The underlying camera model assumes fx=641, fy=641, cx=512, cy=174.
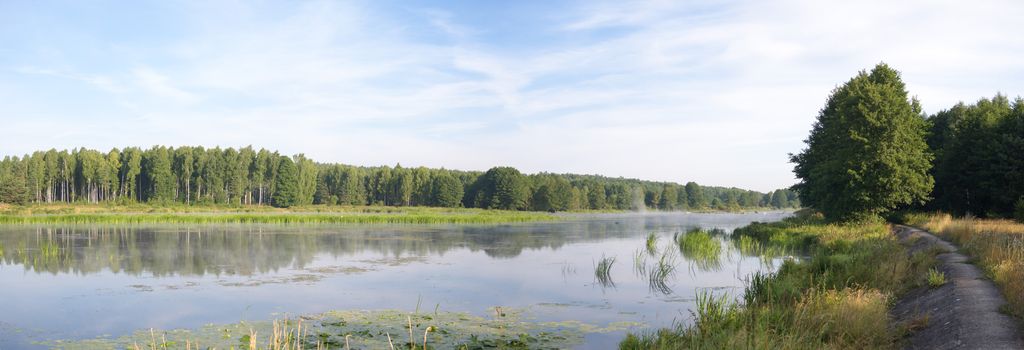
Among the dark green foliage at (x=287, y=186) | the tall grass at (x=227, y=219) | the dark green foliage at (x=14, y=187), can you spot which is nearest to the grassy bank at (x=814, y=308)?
the tall grass at (x=227, y=219)

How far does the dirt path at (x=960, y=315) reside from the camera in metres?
8.84

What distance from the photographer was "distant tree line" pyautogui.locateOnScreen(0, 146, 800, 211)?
302 feet

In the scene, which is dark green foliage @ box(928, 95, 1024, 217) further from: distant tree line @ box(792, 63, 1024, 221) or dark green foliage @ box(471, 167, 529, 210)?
dark green foliage @ box(471, 167, 529, 210)

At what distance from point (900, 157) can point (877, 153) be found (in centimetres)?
101

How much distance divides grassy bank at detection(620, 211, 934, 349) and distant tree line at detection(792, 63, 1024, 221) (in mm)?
10467

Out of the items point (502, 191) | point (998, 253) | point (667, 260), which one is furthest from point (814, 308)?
point (502, 191)

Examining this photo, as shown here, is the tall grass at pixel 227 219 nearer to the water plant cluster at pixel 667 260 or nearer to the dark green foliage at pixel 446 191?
the water plant cluster at pixel 667 260

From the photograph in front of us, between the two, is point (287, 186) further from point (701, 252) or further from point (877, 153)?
point (877, 153)

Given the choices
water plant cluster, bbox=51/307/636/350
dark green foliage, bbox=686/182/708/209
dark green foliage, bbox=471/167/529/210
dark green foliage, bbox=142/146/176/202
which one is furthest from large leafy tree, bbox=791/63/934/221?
dark green foliage, bbox=686/182/708/209

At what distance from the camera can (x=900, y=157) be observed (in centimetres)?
3091

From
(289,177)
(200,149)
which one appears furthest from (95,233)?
(200,149)

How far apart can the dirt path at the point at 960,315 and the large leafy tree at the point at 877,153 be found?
1830cm

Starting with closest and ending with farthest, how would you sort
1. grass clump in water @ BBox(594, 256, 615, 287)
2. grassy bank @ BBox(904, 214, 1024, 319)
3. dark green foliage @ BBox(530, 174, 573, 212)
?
grassy bank @ BBox(904, 214, 1024, 319) < grass clump in water @ BBox(594, 256, 615, 287) < dark green foliage @ BBox(530, 174, 573, 212)

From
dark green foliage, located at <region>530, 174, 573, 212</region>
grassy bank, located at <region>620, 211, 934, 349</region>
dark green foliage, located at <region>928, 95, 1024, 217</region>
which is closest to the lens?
grassy bank, located at <region>620, 211, 934, 349</region>
